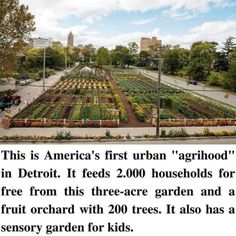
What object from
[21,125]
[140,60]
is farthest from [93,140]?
[140,60]

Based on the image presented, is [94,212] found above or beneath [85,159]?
beneath

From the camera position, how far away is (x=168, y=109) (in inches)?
1375

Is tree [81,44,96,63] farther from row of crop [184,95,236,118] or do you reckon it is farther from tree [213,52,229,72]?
row of crop [184,95,236,118]

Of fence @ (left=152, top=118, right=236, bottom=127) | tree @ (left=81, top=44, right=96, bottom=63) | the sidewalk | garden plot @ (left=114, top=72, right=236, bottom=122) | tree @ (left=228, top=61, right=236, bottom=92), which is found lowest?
the sidewalk

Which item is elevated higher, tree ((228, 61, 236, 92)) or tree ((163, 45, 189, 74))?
tree ((163, 45, 189, 74))

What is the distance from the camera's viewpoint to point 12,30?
98.2 feet

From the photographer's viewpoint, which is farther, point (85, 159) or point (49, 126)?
point (49, 126)

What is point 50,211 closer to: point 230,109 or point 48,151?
point 48,151

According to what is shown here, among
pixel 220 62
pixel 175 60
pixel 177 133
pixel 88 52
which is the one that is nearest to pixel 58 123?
pixel 177 133

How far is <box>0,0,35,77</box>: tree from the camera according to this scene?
96.9ft

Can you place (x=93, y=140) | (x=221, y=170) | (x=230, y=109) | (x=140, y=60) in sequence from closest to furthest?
(x=221, y=170)
(x=93, y=140)
(x=230, y=109)
(x=140, y=60)

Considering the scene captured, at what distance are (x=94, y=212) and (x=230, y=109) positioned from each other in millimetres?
29758

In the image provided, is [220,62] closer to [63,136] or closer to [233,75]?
[233,75]

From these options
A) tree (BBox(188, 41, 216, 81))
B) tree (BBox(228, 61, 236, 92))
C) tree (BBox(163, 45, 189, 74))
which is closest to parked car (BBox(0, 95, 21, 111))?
tree (BBox(228, 61, 236, 92))
